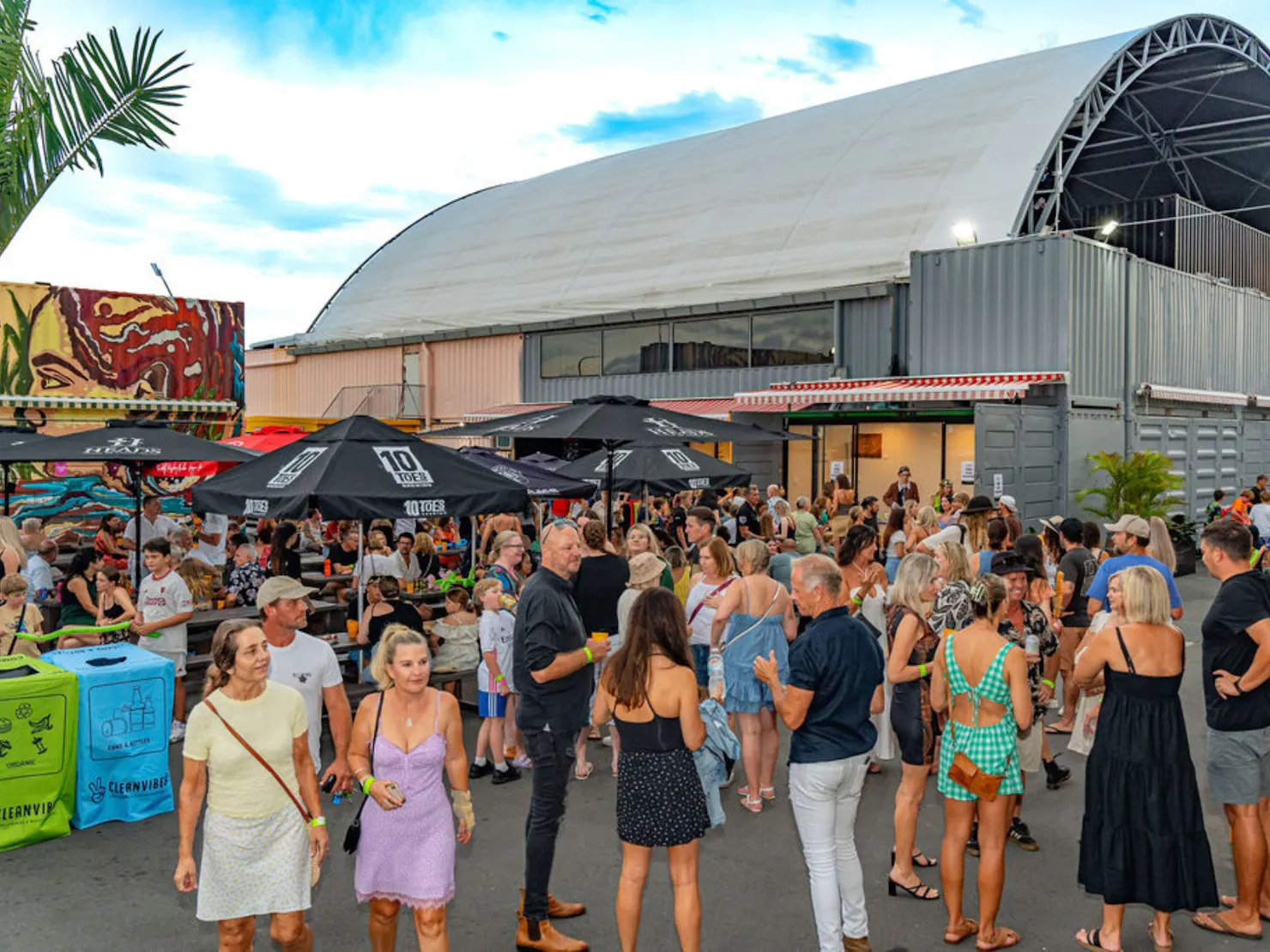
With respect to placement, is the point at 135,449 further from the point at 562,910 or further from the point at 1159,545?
the point at 1159,545

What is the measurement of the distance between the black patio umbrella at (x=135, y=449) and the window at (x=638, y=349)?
15.2m

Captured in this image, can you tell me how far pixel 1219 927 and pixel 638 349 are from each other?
21534mm

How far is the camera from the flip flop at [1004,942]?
4.71 metres

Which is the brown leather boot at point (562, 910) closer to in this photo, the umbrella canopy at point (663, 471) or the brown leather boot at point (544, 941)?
the brown leather boot at point (544, 941)

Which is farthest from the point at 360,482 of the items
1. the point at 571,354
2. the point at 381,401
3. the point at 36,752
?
the point at 381,401

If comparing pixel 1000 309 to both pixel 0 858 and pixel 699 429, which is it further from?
pixel 0 858

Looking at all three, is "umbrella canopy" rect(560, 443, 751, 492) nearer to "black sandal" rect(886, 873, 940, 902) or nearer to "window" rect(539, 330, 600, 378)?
"black sandal" rect(886, 873, 940, 902)

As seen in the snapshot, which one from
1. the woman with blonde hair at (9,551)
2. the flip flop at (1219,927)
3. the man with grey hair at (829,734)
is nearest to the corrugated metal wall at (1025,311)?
the flip flop at (1219,927)

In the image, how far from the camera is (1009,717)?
4715mm

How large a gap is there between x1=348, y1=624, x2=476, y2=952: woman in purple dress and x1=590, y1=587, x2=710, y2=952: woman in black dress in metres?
0.73

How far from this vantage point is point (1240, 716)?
191 inches

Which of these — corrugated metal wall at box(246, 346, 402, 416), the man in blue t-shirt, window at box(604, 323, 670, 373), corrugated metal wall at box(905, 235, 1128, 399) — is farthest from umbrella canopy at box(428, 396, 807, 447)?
corrugated metal wall at box(246, 346, 402, 416)

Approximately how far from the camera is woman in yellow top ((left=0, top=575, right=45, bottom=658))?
6.84 metres

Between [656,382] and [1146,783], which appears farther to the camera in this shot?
[656,382]
